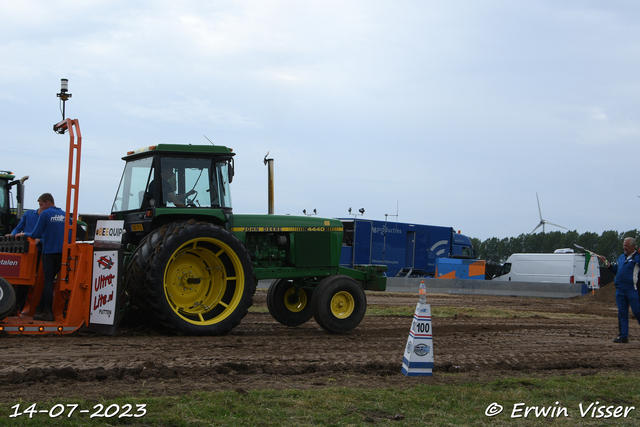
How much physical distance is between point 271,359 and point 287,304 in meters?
3.62

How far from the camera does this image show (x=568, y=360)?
7.32 m

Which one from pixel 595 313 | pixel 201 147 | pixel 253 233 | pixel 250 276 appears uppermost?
pixel 201 147

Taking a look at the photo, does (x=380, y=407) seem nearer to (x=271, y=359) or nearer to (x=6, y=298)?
(x=271, y=359)

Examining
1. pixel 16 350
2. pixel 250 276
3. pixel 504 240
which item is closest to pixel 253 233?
pixel 250 276

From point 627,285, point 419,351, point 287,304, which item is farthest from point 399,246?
point 419,351

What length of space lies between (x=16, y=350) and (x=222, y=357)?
2.15 m

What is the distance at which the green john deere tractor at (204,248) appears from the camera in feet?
26.7

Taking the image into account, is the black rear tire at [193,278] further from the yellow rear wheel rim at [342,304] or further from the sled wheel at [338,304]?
the yellow rear wheel rim at [342,304]

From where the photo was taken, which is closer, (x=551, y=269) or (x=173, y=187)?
(x=173, y=187)

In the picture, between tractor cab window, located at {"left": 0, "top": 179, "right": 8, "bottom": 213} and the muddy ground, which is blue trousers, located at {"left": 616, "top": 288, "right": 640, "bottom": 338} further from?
tractor cab window, located at {"left": 0, "top": 179, "right": 8, "bottom": 213}

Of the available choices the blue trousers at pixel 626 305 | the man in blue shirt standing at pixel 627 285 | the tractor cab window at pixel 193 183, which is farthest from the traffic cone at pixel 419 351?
the blue trousers at pixel 626 305

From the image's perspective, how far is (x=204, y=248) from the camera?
859 centimetres

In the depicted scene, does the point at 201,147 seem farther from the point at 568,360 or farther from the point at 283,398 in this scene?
the point at 568,360

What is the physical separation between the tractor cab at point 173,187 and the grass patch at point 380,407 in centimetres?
421
